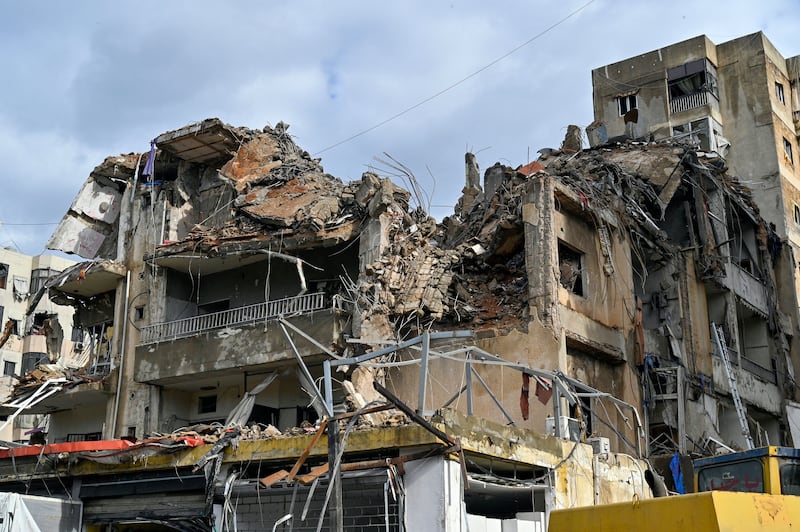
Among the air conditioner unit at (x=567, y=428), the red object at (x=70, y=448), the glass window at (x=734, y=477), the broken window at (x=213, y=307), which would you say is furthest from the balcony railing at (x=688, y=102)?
the red object at (x=70, y=448)

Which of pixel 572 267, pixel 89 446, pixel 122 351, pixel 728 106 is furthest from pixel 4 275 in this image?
pixel 89 446

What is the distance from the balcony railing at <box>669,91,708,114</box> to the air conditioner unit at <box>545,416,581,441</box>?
27047mm

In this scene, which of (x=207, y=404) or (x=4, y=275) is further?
(x=4, y=275)

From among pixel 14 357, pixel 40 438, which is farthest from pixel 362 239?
pixel 14 357

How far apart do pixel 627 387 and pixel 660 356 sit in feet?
5.97

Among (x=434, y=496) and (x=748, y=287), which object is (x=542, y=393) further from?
(x=748, y=287)

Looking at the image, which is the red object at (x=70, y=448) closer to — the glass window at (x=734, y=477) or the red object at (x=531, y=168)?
the glass window at (x=734, y=477)

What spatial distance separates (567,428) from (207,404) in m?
13.2

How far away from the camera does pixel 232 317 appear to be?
2428 centimetres

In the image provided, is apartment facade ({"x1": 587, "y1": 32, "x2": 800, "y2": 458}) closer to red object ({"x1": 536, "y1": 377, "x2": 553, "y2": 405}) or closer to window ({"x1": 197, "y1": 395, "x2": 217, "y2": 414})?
red object ({"x1": 536, "y1": 377, "x2": 553, "y2": 405})

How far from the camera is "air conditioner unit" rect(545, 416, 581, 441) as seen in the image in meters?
15.3

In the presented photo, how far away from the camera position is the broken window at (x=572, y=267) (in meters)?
22.5

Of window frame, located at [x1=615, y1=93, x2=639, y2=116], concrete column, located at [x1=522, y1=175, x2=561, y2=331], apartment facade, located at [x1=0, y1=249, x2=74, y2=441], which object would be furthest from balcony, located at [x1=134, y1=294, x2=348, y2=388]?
apartment facade, located at [x1=0, y1=249, x2=74, y2=441]

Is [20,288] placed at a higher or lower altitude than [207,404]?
higher
